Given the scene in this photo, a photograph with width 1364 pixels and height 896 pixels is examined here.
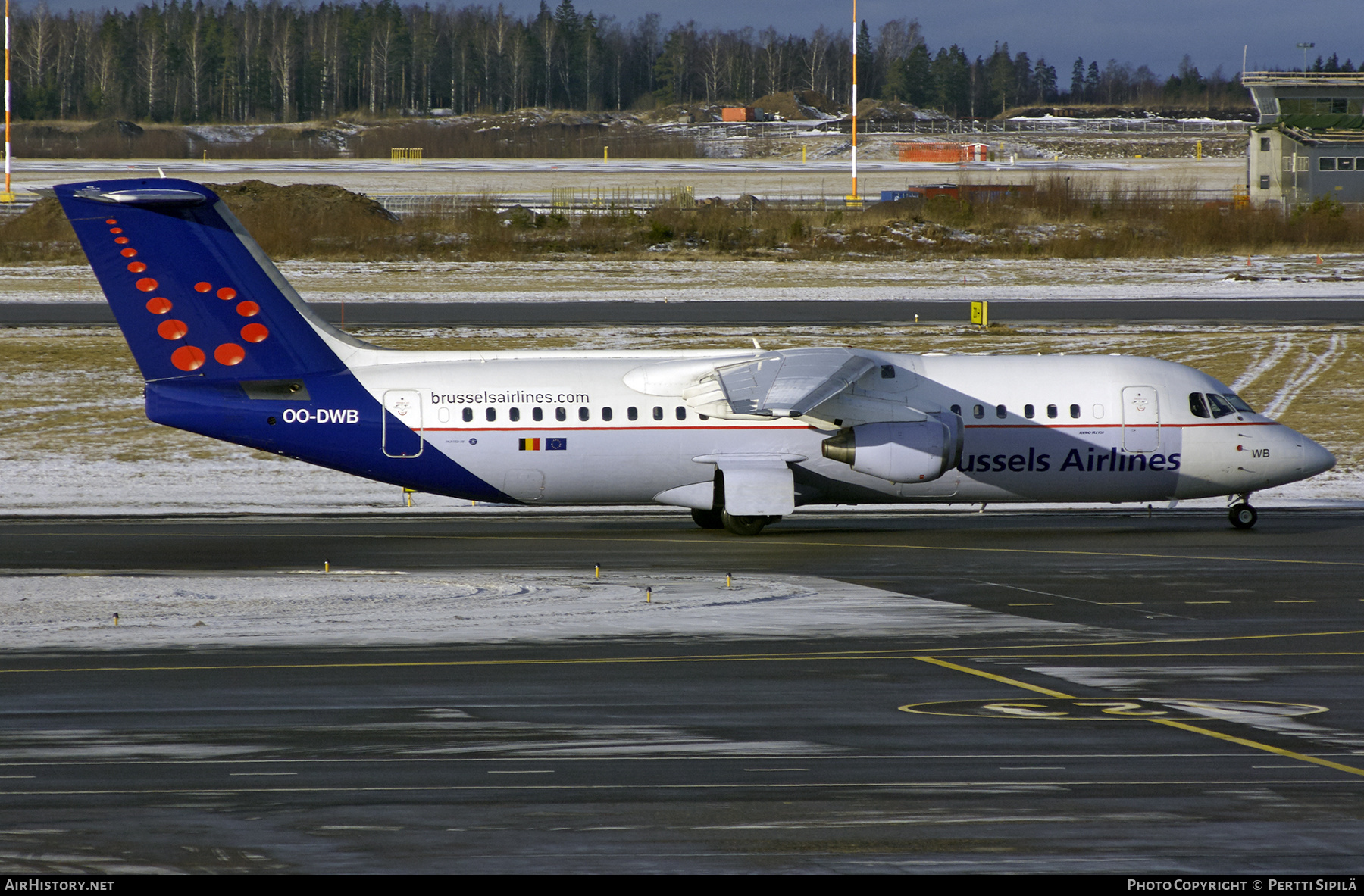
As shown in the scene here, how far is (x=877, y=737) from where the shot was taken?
1417 centimetres

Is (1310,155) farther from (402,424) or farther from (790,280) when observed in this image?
(402,424)

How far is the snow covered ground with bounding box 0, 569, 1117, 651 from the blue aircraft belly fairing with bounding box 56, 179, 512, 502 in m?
3.66

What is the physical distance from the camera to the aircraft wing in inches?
974

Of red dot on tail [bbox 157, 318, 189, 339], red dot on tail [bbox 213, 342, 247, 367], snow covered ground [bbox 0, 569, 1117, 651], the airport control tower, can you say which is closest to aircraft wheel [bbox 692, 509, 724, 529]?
snow covered ground [bbox 0, 569, 1117, 651]

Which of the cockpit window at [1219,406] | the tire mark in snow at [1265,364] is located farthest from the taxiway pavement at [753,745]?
the tire mark in snow at [1265,364]

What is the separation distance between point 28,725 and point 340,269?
4952cm

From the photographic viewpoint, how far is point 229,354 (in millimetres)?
25516

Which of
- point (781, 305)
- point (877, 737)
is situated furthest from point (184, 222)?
point (781, 305)

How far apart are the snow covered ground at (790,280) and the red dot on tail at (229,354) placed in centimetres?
2924

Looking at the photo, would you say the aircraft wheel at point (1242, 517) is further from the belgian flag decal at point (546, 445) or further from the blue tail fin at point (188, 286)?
the blue tail fin at point (188, 286)

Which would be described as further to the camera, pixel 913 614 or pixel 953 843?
pixel 913 614

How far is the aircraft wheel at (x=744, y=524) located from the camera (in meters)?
26.9

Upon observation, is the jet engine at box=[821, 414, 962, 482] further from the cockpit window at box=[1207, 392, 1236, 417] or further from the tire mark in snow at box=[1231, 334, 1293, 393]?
the tire mark in snow at box=[1231, 334, 1293, 393]
